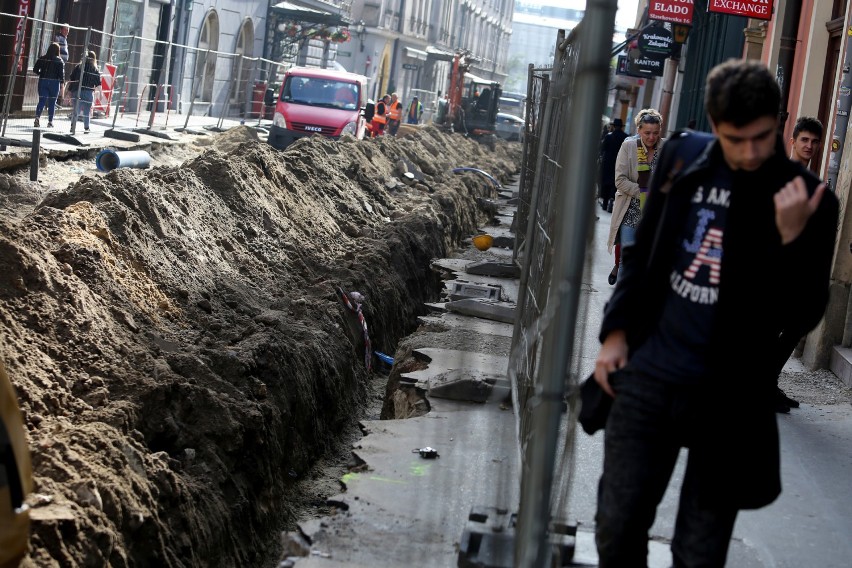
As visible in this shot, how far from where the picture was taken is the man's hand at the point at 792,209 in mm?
3193

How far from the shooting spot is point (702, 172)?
10.9 ft

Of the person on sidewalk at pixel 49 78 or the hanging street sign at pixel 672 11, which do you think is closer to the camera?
the person on sidewalk at pixel 49 78

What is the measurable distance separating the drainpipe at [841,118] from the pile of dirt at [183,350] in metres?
3.97

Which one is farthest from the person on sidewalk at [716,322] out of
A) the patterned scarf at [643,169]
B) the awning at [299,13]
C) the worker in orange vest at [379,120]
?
the awning at [299,13]

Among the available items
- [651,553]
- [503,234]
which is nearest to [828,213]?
[651,553]

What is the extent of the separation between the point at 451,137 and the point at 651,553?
100 feet

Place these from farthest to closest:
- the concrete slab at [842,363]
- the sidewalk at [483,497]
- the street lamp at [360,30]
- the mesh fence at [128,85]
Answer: the street lamp at [360,30] < the mesh fence at [128,85] < the concrete slab at [842,363] < the sidewalk at [483,497]

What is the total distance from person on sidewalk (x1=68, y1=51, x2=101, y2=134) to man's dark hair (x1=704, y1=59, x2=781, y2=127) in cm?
1818

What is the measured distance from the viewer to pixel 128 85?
75.4ft

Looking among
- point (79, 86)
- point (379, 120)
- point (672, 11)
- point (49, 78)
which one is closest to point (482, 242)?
point (49, 78)

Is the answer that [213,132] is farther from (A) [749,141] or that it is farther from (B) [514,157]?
(A) [749,141]

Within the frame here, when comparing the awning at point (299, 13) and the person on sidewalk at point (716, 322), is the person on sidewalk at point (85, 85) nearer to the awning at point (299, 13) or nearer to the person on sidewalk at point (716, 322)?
the person on sidewalk at point (716, 322)

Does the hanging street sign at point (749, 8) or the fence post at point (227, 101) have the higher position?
the hanging street sign at point (749, 8)

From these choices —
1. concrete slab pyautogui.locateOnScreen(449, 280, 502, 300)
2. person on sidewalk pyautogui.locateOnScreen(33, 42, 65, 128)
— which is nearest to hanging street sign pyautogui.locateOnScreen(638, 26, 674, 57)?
person on sidewalk pyautogui.locateOnScreen(33, 42, 65, 128)
